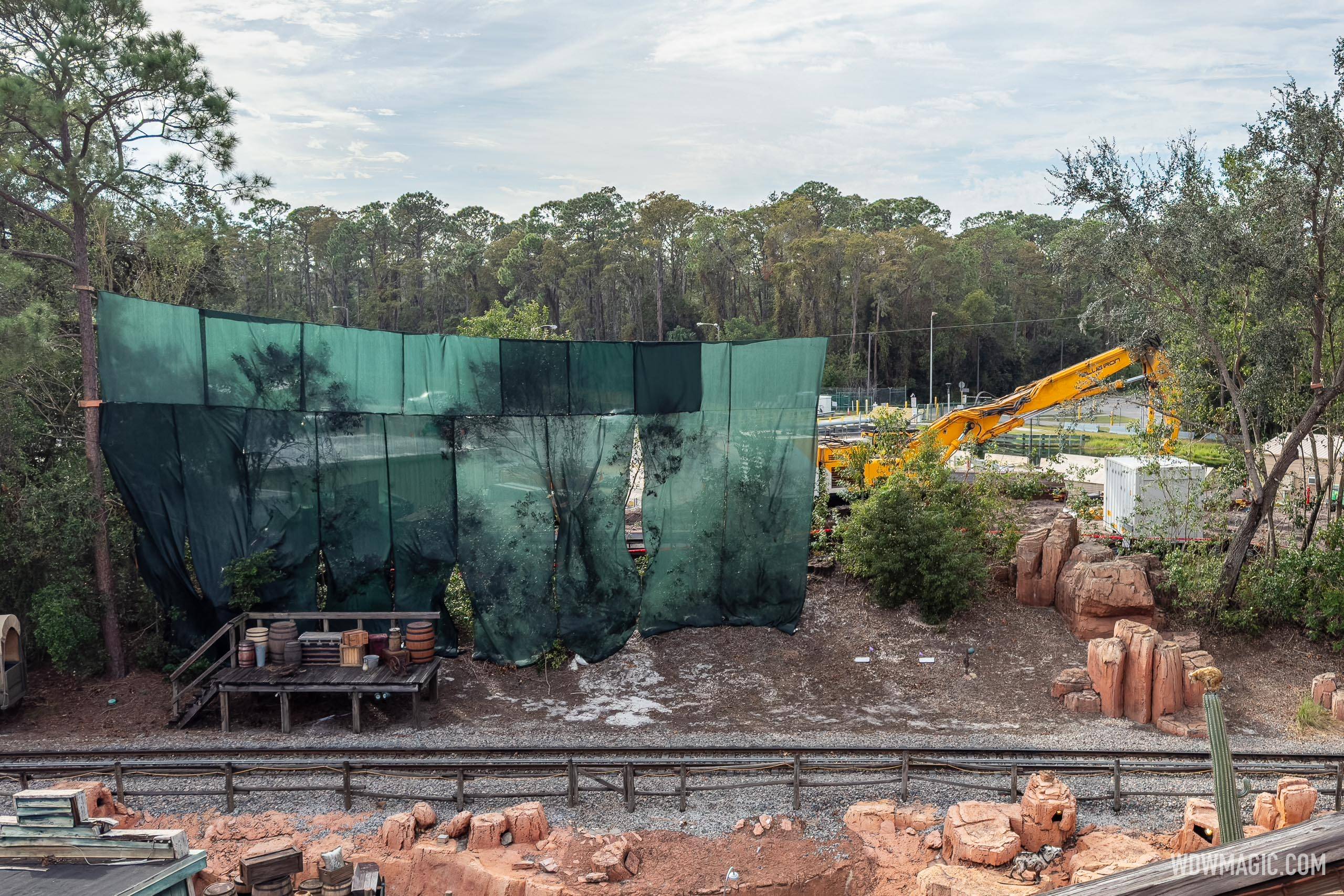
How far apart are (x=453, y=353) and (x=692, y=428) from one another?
12.2ft

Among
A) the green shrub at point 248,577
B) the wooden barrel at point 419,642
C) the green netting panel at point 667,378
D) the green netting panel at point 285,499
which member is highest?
the green netting panel at point 667,378

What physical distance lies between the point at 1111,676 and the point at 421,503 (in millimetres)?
9722

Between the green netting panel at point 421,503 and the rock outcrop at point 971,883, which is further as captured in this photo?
the green netting panel at point 421,503

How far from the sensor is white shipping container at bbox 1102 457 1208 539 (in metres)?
16.6

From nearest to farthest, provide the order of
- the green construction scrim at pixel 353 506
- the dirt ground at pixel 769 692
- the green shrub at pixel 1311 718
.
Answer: the dirt ground at pixel 769 692 < the green shrub at pixel 1311 718 < the green construction scrim at pixel 353 506

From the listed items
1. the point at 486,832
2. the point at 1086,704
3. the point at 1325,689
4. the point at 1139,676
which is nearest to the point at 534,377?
the point at 486,832

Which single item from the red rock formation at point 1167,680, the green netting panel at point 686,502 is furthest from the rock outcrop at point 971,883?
the green netting panel at point 686,502

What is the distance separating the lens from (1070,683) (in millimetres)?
12828

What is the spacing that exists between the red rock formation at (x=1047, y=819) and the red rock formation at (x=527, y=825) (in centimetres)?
452

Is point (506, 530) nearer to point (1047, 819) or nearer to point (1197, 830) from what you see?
point (1047, 819)

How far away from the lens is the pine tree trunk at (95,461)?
12344 millimetres

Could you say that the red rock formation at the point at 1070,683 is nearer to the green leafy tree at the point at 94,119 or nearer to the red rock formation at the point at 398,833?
the red rock formation at the point at 398,833

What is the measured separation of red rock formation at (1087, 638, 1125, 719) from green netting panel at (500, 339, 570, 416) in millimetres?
8059

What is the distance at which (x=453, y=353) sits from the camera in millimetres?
13383
